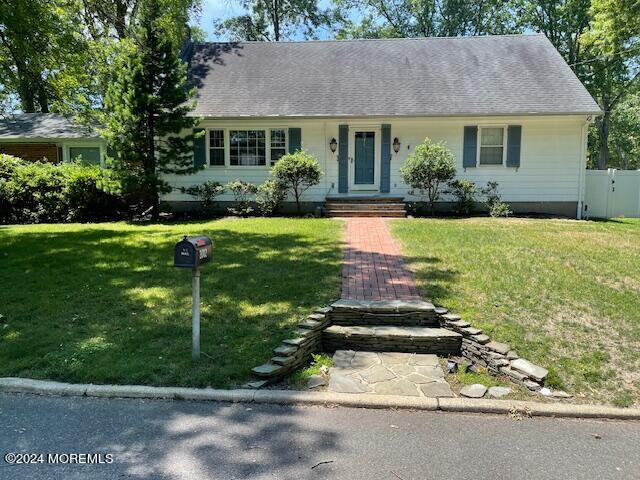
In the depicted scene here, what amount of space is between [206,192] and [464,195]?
25.3 ft

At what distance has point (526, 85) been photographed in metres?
15.0

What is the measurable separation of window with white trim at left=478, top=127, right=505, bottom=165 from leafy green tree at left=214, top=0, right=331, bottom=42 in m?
19.2

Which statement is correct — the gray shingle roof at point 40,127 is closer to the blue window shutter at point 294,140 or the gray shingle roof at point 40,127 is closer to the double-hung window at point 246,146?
the double-hung window at point 246,146

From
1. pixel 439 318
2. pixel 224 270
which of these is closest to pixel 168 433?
pixel 439 318

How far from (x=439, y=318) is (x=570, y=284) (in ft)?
7.47

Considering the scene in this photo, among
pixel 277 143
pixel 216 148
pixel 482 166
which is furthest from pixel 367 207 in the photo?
pixel 216 148

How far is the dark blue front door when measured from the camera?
15102 millimetres

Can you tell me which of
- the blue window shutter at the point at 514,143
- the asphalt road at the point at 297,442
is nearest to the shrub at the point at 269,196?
the blue window shutter at the point at 514,143

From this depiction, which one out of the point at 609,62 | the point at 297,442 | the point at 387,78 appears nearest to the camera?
the point at 297,442

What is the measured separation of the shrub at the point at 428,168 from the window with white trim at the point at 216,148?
5746 mm

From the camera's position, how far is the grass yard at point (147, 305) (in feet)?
13.4

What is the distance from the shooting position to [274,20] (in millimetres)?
29594

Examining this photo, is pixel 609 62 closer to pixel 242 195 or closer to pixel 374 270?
pixel 242 195

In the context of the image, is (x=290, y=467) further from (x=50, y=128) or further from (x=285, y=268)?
(x=50, y=128)
